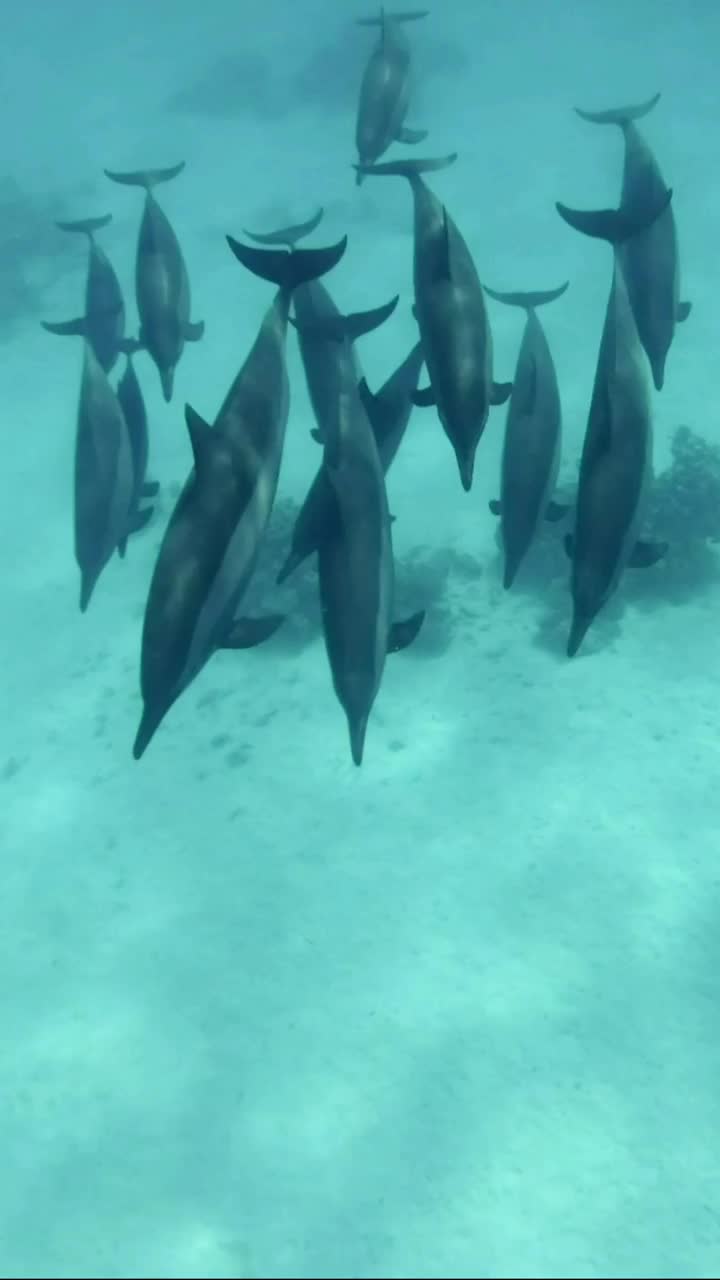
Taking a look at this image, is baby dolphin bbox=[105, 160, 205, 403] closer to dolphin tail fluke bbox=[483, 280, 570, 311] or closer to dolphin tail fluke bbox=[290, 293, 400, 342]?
dolphin tail fluke bbox=[290, 293, 400, 342]

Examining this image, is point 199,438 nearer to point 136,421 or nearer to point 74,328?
point 136,421

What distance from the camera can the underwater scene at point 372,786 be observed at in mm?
3188

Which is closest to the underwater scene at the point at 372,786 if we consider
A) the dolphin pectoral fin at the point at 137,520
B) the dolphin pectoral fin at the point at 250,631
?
the dolphin pectoral fin at the point at 250,631

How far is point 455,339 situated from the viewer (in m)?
3.22

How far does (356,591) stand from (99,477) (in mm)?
1893

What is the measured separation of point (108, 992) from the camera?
5.52m

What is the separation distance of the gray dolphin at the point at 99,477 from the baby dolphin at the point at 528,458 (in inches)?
66.0

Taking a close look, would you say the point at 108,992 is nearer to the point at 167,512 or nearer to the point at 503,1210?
the point at 503,1210

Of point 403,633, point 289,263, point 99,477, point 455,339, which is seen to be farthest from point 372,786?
point 455,339

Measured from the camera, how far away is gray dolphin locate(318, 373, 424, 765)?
284cm

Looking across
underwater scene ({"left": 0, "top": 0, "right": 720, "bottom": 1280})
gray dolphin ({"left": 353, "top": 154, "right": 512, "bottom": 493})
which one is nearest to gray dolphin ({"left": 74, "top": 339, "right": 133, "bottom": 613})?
underwater scene ({"left": 0, "top": 0, "right": 720, "bottom": 1280})

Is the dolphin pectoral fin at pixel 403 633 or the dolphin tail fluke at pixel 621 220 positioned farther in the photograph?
the dolphin tail fluke at pixel 621 220

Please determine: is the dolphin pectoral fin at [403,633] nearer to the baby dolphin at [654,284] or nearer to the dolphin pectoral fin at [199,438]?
the dolphin pectoral fin at [199,438]

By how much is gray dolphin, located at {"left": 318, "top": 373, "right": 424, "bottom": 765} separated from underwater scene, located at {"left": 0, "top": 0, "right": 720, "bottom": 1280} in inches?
0.4
